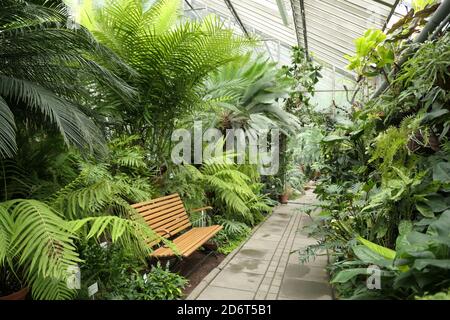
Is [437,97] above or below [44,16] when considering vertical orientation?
below

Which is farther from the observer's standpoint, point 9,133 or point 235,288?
point 235,288

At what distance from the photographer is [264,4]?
7.25 m

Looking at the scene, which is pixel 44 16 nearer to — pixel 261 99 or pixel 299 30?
pixel 261 99

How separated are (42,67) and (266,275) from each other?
2.40 m

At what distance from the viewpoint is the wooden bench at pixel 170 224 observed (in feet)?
8.87

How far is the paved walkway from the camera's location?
2.53 metres

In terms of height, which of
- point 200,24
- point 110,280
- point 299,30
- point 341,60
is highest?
point 299,30

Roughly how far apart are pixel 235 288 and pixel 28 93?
78.9 inches

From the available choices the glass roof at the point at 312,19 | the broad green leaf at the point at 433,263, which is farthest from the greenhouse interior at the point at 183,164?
the glass roof at the point at 312,19

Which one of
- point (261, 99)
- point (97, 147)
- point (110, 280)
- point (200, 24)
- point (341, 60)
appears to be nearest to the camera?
point (97, 147)

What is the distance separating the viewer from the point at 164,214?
124 inches

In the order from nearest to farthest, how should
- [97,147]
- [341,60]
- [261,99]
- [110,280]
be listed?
1. [97,147]
2. [110,280]
3. [261,99]
4. [341,60]

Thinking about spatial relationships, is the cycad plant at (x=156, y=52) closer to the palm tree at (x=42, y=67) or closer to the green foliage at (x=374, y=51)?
the palm tree at (x=42, y=67)

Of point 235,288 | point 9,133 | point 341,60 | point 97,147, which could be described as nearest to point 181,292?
point 235,288
